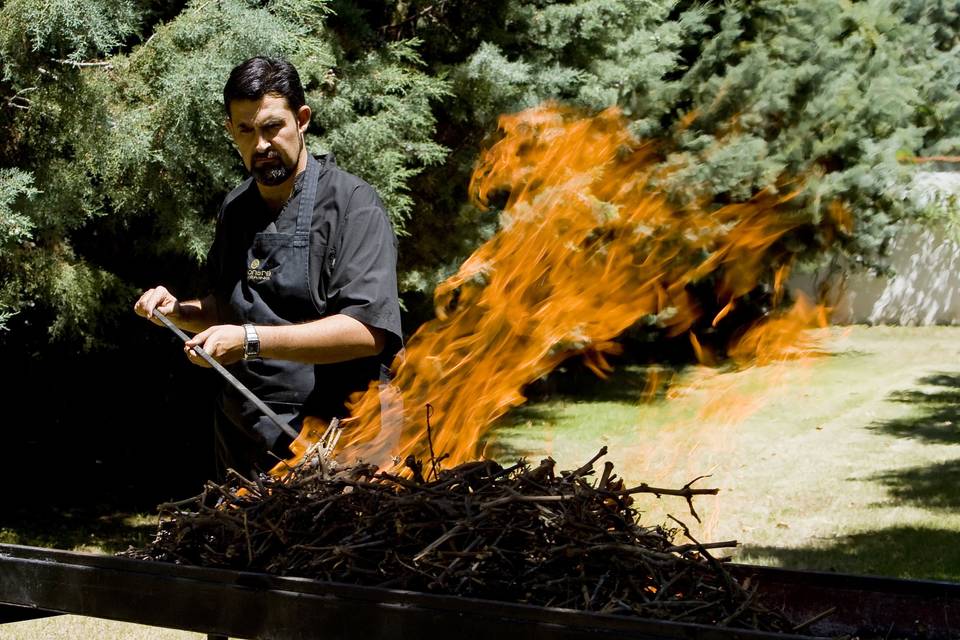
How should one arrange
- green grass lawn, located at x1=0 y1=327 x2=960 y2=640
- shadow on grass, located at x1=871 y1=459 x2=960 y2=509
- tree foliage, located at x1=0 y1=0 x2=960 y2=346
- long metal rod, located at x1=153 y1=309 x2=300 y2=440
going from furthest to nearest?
1. shadow on grass, located at x1=871 y1=459 x2=960 y2=509
2. green grass lawn, located at x1=0 y1=327 x2=960 y2=640
3. tree foliage, located at x1=0 y1=0 x2=960 y2=346
4. long metal rod, located at x1=153 y1=309 x2=300 y2=440

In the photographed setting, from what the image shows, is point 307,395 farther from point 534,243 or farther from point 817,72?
point 817,72

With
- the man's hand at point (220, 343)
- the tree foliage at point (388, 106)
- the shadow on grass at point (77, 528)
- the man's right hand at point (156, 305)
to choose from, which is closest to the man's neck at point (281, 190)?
the man's right hand at point (156, 305)

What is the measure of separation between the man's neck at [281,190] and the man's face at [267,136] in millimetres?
22

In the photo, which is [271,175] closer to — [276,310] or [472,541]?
[276,310]

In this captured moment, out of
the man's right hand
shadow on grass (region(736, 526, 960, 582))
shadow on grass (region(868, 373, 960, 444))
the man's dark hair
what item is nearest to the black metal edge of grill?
the man's right hand

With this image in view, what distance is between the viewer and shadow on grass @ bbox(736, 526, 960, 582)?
710cm

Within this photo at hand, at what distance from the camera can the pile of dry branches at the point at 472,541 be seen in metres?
2.46

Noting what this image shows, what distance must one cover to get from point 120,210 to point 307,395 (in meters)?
4.30

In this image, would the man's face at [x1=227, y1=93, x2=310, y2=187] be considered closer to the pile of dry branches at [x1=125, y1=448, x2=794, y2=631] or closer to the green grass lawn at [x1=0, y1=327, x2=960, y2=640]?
the pile of dry branches at [x1=125, y1=448, x2=794, y2=631]

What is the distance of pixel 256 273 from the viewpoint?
358 cm

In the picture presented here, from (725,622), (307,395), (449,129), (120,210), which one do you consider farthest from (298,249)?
(449,129)

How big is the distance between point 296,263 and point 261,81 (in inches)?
23.6

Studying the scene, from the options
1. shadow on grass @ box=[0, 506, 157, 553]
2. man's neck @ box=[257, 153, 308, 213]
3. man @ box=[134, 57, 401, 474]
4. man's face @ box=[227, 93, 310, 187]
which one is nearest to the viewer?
man @ box=[134, 57, 401, 474]

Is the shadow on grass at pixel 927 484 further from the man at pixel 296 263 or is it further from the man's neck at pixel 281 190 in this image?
the man's neck at pixel 281 190
